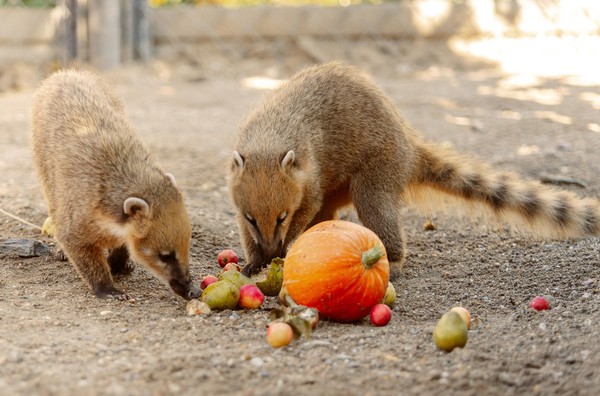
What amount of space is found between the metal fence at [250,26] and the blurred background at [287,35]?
0.05ft

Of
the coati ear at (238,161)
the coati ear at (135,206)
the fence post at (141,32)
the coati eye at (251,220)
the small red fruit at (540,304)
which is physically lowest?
the fence post at (141,32)

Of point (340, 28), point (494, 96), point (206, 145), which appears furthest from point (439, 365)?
point (340, 28)

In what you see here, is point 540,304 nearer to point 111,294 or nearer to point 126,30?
point 111,294

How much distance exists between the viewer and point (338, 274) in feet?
14.1

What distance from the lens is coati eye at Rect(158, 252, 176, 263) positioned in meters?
4.64

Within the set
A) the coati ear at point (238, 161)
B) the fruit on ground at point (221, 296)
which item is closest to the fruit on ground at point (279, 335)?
the fruit on ground at point (221, 296)

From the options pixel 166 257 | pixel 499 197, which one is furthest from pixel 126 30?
pixel 166 257

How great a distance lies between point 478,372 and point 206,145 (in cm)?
563

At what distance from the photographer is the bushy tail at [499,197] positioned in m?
5.38

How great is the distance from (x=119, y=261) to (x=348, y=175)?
1611 millimetres

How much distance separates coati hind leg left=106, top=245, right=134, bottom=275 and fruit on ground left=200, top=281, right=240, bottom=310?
1.04 m

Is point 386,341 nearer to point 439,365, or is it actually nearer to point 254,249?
point 439,365

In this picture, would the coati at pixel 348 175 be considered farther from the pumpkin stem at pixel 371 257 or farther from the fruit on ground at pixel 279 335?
the fruit on ground at pixel 279 335

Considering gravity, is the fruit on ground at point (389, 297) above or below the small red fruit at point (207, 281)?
above
